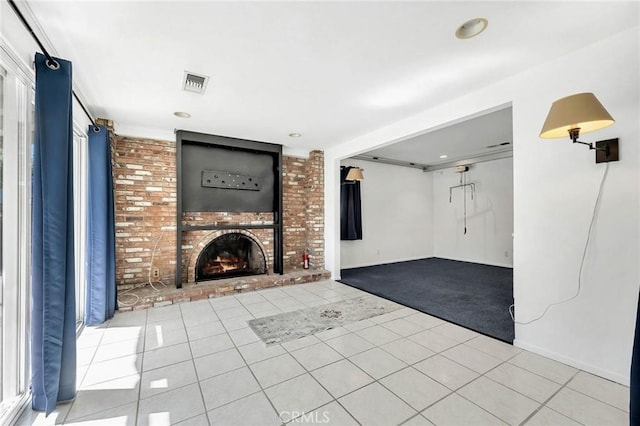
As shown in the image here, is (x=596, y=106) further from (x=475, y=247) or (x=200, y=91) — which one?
(x=475, y=247)

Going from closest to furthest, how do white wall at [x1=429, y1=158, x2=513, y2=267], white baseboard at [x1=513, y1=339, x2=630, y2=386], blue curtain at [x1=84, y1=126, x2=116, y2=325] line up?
1. white baseboard at [x1=513, y1=339, x2=630, y2=386]
2. blue curtain at [x1=84, y1=126, x2=116, y2=325]
3. white wall at [x1=429, y1=158, x2=513, y2=267]

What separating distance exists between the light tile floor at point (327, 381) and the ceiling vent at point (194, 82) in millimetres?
2516

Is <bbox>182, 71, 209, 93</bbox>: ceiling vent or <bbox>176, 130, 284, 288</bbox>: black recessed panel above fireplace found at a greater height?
<bbox>182, 71, 209, 93</bbox>: ceiling vent

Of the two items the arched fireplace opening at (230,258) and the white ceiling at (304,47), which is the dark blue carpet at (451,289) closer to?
the arched fireplace opening at (230,258)

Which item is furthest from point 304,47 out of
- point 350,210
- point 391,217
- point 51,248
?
point 391,217

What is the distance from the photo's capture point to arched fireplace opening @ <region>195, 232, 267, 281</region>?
179 inches

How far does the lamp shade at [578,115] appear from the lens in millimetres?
1715

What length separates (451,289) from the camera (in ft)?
14.5

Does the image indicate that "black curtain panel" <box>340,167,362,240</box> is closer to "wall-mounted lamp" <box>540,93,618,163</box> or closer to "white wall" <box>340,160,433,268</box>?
"white wall" <box>340,160,433,268</box>

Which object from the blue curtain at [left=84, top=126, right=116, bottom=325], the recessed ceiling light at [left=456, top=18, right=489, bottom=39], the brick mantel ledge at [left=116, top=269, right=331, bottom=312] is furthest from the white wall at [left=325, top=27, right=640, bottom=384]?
the blue curtain at [left=84, top=126, right=116, bottom=325]

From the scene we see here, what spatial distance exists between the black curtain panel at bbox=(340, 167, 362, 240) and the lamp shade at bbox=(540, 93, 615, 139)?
4.16m

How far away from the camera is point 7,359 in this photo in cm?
167

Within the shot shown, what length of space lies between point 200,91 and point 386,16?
198 cm

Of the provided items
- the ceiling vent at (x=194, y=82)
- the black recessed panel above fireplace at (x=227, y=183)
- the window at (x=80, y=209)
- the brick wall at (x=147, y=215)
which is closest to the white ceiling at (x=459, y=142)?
the black recessed panel above fireplace at (x=227, y=183)
